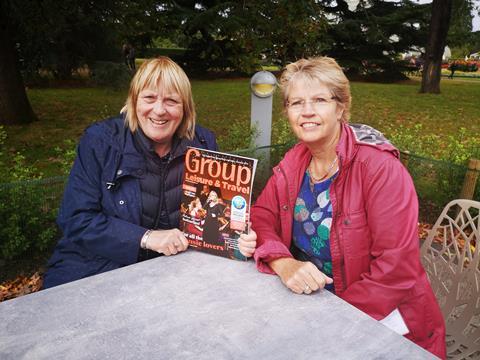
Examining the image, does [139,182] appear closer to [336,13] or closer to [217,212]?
[217,212]

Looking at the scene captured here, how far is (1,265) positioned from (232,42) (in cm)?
514

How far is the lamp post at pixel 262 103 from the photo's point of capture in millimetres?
4977

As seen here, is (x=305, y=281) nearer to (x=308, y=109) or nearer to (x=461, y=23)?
(x=308, y=109)

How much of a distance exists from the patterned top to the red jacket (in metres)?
0.09

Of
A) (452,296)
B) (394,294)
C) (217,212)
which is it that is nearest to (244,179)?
(217,212)

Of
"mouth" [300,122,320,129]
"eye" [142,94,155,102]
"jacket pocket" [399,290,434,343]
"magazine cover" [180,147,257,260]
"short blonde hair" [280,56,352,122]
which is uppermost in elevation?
"short blonde hair" [280,56,352,122]

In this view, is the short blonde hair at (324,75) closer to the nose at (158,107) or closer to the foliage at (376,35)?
the nose at (158,107)

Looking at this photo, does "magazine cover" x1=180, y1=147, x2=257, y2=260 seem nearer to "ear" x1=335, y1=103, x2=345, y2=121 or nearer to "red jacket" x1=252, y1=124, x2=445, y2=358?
"red jacket" x1=252, y1=124, x2=445, y2=358

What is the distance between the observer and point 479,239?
2.00m

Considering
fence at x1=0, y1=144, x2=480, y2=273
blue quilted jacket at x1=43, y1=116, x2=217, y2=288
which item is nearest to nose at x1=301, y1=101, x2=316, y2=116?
blue quilted jacket at x1=43, y1=116, x2=217, y2=288

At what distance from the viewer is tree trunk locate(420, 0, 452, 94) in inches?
669

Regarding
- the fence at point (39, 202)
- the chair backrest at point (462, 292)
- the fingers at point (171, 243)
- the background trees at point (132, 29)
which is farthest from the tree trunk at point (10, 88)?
the chair backrest at point (462, 292)

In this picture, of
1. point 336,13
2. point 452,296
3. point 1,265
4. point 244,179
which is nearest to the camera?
point 244,179

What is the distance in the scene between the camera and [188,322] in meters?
1.42
